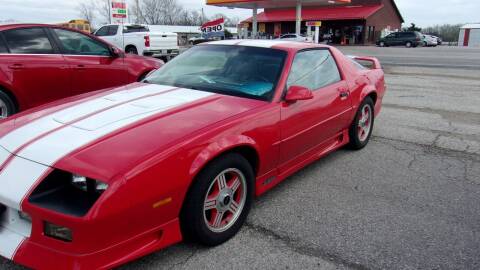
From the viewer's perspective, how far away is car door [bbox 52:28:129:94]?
5797mm

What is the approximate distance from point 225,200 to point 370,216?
1.27m

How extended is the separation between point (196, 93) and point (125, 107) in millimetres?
614

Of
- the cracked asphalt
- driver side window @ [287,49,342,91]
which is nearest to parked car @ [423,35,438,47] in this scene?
the cracked asphalt

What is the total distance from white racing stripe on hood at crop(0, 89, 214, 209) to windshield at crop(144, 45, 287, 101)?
25.9 inches

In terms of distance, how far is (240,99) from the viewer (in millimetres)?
3223

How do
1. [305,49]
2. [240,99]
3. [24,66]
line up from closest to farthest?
[240,99]
[305,49]
[24,66]

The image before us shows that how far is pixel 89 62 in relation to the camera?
19.5 feet

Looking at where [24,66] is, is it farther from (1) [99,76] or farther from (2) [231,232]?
(2) [231,232]

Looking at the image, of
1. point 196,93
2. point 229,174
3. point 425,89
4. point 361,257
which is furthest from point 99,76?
point 425,89

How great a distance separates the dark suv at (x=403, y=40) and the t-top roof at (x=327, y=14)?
5.10 metres

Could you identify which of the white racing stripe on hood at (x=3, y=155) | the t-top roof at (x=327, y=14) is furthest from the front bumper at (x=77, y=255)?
the t-top roof at (x=327, y=14)

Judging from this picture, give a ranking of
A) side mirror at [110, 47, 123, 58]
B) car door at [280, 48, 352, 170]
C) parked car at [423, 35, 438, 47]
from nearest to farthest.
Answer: car door at [280, 48, 352, 170]
side mirror at [110, 47, 123, 58]
parked car at [423, 35, 438, 47]

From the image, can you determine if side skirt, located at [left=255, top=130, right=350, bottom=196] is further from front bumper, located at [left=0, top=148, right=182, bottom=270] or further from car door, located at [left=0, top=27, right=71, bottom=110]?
car door, located at [left=0, top=27, right=71, bottom=110]

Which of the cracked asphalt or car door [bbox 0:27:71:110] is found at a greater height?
car door [bbox 0:27:71:110]
